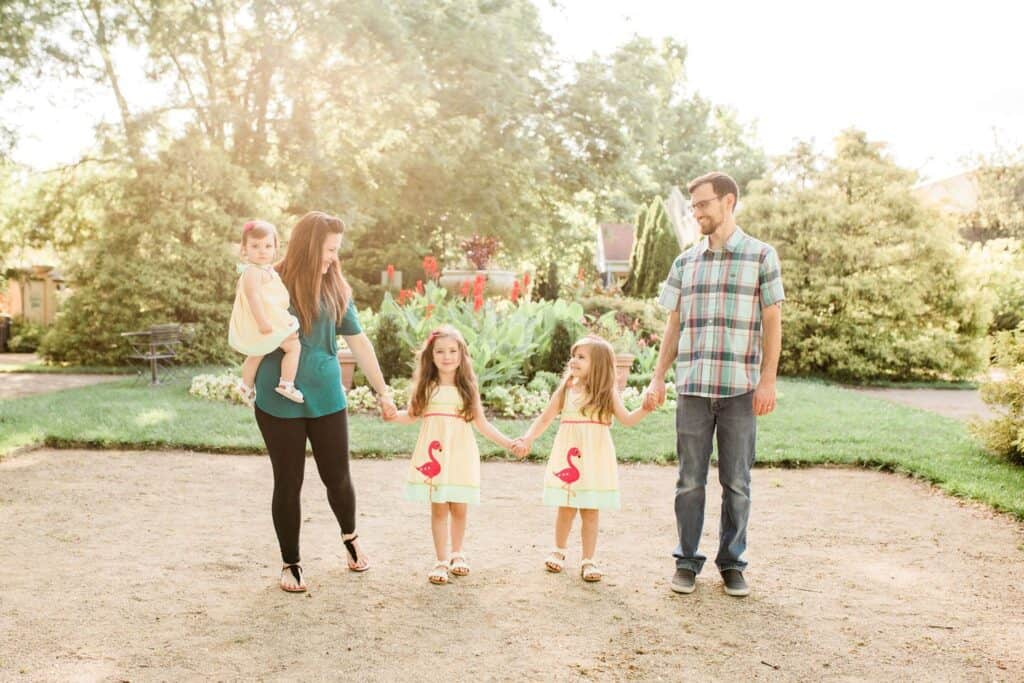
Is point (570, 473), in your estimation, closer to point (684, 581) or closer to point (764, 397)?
point (684, 581)

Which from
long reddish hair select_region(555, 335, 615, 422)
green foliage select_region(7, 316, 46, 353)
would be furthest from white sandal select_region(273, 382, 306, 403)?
green foliage select_region(7, 316, 46, 353)

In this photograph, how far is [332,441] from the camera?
13.7 feet

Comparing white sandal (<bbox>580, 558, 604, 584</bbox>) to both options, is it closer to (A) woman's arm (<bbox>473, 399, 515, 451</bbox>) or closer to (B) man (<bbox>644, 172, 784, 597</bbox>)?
(B) man (<bbox>644, 172, 784, 597</bbox>)

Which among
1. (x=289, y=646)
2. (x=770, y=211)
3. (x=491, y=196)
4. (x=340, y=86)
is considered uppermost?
(x=340, y=86)

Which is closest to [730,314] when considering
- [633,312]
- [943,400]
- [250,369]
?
[250,369]

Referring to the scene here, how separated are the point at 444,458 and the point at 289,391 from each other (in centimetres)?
85

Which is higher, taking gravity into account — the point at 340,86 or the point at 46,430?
the point at 340,86

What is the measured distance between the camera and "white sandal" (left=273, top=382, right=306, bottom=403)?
396cm

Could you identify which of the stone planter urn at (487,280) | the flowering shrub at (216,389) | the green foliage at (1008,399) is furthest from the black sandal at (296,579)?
the stone planter urn at (487,280)

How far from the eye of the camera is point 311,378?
4.08 meters

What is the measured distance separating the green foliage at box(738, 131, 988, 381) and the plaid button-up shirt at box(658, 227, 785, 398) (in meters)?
11.8

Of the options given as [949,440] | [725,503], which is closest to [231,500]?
[725,503]

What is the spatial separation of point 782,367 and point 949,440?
716 cm

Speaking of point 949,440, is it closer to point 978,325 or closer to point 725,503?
point 725,503
